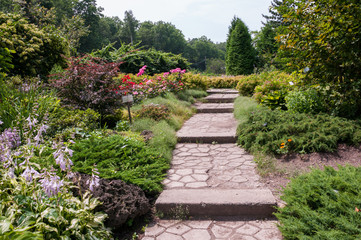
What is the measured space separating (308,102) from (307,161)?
1.99m

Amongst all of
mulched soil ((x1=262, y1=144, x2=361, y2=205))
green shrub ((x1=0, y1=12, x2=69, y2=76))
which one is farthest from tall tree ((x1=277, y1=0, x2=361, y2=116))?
green shrub ((x1=0, y1=12, x2=69, y2=76))

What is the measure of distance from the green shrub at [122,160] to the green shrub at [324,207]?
1.68 meters

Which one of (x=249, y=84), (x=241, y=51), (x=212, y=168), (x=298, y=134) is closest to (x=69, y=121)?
(x=212, y=168)

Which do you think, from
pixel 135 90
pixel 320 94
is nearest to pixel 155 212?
pixel 320 94

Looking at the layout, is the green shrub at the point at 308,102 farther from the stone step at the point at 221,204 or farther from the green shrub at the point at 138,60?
the green shrub at the point at 138,60

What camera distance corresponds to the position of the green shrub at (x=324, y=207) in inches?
82.7

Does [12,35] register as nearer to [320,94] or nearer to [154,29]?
[320,94]

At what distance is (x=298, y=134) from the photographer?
4.55 metres

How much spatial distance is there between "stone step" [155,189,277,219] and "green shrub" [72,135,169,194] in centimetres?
35

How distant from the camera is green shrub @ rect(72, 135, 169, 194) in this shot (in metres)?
3.36

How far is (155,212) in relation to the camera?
3188 mm

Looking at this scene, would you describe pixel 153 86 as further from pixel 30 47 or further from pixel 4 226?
pixel 4 226

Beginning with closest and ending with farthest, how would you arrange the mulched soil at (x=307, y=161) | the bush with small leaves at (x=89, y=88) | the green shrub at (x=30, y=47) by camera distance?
the mulched soil at (x=307, y=161) → the bush with small leaves at (x=89, y=88) → the green shrub at (x=30, y=47)

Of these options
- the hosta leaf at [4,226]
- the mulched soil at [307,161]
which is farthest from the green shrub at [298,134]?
the hosta leaf at [4,226]
